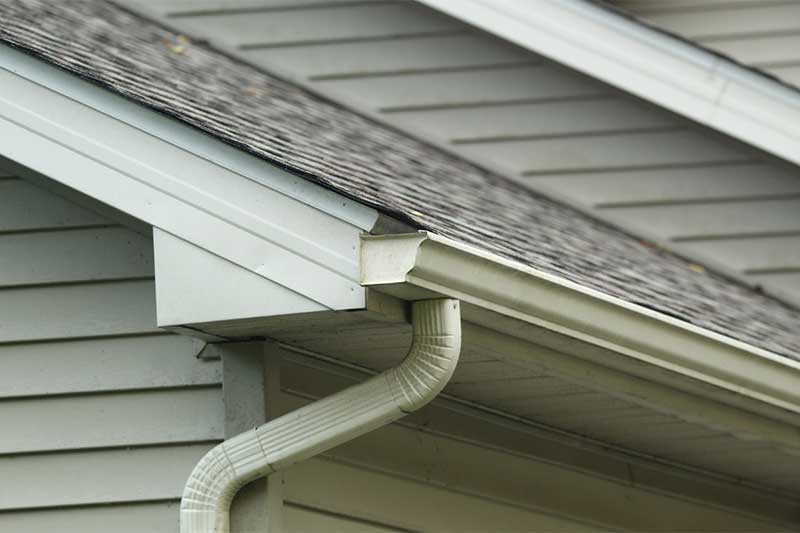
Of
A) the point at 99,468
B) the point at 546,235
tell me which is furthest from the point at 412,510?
the point at 546,235

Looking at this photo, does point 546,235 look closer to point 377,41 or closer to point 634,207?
point 634,207

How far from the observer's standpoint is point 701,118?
248 inches

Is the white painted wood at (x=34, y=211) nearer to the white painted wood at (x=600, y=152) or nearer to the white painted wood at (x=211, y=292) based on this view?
the white painted wood at (x=211, y=292)

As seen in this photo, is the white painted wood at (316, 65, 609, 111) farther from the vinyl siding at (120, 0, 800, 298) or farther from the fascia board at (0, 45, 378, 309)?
the fascia board at (0, 45, 378, 309)

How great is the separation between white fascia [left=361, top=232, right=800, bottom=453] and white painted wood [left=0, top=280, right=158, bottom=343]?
104 cm

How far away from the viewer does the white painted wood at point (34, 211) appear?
4109 mm

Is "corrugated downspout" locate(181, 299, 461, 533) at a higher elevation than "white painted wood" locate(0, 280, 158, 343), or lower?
lower

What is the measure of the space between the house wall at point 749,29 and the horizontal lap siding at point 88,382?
12.3 feet

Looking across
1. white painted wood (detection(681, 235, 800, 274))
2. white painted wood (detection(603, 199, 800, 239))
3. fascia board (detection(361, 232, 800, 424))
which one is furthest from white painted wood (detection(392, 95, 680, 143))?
fascia board (detection(361, 232, 800, 424))

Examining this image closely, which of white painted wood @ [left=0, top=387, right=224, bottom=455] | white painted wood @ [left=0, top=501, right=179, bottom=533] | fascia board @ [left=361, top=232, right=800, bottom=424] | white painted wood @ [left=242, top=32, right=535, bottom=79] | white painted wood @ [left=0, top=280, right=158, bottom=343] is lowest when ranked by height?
white painted wood @ [left=0, top=501, right=179, bottom=533]

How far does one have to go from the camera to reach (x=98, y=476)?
12.7 ft

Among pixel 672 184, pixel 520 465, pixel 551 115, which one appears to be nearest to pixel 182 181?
pixel 520 465

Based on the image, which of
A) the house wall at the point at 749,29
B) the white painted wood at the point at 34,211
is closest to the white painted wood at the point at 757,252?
the house wall at the point at 749,29

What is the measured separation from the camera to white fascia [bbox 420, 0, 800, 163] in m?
6.21
